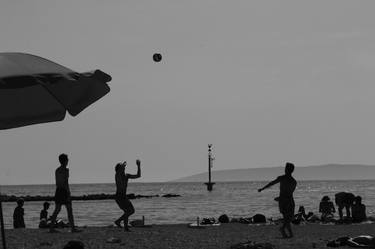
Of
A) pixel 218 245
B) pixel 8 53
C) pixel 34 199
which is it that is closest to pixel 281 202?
pixel 218 245

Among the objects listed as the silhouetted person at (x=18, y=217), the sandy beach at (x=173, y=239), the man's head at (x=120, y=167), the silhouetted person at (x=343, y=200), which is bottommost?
the sandy beach at (x=173, y=239)

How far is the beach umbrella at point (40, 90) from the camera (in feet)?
25.1

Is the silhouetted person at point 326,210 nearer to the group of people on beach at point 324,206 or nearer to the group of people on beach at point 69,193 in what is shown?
the group of people on beach at point 324,206

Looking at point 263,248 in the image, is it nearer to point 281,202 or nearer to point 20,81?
point 281,202

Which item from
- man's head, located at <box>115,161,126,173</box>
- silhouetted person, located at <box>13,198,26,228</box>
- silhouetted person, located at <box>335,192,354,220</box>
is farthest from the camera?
silhouetted person, located at <box>13,198,26,228</box>

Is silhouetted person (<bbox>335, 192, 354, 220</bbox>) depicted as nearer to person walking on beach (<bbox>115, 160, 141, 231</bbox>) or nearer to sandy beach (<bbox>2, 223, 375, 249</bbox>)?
sandy beach (<bbox>2, 223, 375, 249</bbox>)

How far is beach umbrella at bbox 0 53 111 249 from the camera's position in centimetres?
765

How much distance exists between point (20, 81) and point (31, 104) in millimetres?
2539

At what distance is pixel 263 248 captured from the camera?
1357cm

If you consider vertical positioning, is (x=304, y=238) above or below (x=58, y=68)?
below

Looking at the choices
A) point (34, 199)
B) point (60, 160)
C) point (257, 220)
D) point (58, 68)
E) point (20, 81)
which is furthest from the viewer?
point (34, 199)

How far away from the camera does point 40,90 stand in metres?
10.0

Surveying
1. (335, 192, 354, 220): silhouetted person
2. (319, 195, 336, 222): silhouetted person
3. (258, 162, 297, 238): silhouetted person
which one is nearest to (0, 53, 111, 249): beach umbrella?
(258, 162, 297, 238): silhouetted person

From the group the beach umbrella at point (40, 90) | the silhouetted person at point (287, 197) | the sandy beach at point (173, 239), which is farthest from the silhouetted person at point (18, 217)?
the beach umbrella at point (40, 90)
